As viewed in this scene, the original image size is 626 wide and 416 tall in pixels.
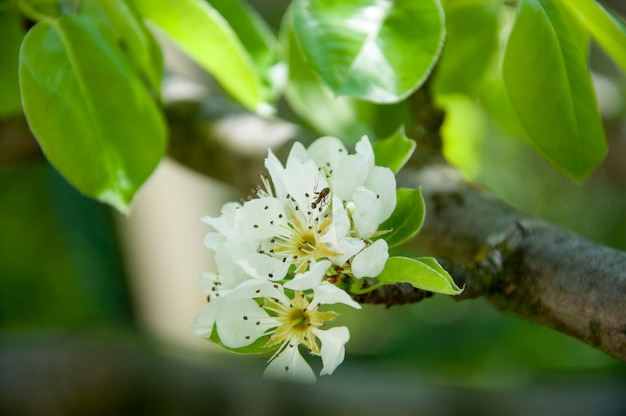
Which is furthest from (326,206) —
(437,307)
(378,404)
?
(437,307)

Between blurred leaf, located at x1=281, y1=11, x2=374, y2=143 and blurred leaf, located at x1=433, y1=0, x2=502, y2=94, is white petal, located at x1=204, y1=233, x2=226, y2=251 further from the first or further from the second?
blurred leaf, located at x1=433, y1=0, x2=502, y2=94

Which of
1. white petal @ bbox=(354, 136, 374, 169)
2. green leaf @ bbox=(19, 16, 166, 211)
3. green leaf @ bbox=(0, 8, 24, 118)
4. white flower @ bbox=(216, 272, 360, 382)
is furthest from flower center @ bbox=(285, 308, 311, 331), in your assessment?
green leaf @ bbox=(0, 8, 24, 118)

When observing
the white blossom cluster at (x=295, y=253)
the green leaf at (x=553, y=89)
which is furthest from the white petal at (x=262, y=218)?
the green leaf at (x=553, y=89)

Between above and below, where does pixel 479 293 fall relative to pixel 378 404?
above

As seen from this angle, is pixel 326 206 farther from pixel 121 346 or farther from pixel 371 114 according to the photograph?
pixel 121 346

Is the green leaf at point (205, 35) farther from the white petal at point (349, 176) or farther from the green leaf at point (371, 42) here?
the white petal at point (349, 176)
